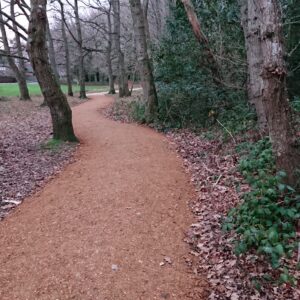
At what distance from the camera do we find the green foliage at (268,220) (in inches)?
141

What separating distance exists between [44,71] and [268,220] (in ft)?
22.9

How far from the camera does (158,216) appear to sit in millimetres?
5113

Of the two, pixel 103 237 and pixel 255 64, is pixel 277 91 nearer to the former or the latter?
pixel 103 237

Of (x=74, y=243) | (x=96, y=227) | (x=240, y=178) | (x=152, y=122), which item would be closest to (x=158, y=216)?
(x=96, y=227)

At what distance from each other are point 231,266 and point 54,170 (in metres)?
4.74

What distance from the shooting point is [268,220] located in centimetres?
407

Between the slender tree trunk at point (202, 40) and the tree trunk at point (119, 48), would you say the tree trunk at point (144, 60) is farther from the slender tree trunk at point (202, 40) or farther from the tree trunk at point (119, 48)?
the tree trunk at point (119, 48)

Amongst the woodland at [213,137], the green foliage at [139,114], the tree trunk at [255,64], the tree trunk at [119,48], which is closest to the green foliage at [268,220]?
the woodland at [213,137]

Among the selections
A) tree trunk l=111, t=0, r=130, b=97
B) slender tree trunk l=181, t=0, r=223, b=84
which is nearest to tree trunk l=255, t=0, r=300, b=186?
slender tree trunk l=181, t=0, r=223, b=84

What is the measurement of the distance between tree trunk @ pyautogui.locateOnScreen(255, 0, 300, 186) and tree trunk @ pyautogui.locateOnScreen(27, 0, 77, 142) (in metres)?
6.14

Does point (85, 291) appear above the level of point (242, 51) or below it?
below

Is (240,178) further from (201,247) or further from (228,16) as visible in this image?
(228,16)

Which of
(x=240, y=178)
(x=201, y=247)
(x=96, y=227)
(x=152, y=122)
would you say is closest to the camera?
(x=201, y=247)

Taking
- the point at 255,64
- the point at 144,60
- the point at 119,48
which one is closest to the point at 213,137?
the point at 255,64
